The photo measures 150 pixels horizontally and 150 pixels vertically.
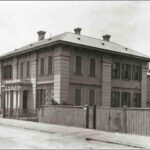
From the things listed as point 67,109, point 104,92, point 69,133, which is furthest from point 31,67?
point 69,133

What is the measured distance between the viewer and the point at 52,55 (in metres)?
31.9

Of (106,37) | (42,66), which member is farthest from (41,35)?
(42,66)

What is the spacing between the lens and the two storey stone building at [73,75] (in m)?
31.1

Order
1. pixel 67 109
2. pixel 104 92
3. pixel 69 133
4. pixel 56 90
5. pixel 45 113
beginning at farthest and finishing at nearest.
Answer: pixel 104 92 → pixel 56 90 → pixel 45 113 → pixel 67 109 → pixel 69 133

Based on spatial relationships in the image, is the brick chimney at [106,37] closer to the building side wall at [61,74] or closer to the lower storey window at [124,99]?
the lower storey window at [124,99]

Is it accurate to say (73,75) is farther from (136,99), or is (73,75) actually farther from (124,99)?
(136,99)

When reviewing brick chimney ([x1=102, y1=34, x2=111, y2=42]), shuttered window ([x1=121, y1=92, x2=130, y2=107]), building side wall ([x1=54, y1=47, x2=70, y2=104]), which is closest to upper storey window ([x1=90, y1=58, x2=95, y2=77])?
building side wall ([x1=54, y1=47, x2=70, y2=104])

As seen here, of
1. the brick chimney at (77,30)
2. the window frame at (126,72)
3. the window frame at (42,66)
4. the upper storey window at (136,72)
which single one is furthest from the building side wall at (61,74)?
the upper storey window at (136,72)

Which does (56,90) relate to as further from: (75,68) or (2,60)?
(2,60)

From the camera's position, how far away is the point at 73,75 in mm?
31750

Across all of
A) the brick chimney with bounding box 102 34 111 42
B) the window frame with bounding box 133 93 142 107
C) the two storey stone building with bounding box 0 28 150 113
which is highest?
the brick chimney with bounding box 102 34 111 42

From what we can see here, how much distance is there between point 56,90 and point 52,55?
3.55 metres

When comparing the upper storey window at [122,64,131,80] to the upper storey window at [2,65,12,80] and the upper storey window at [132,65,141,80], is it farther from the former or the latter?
the upper storey window at [2,65,12,80]

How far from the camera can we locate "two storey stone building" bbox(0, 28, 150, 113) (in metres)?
31.1
